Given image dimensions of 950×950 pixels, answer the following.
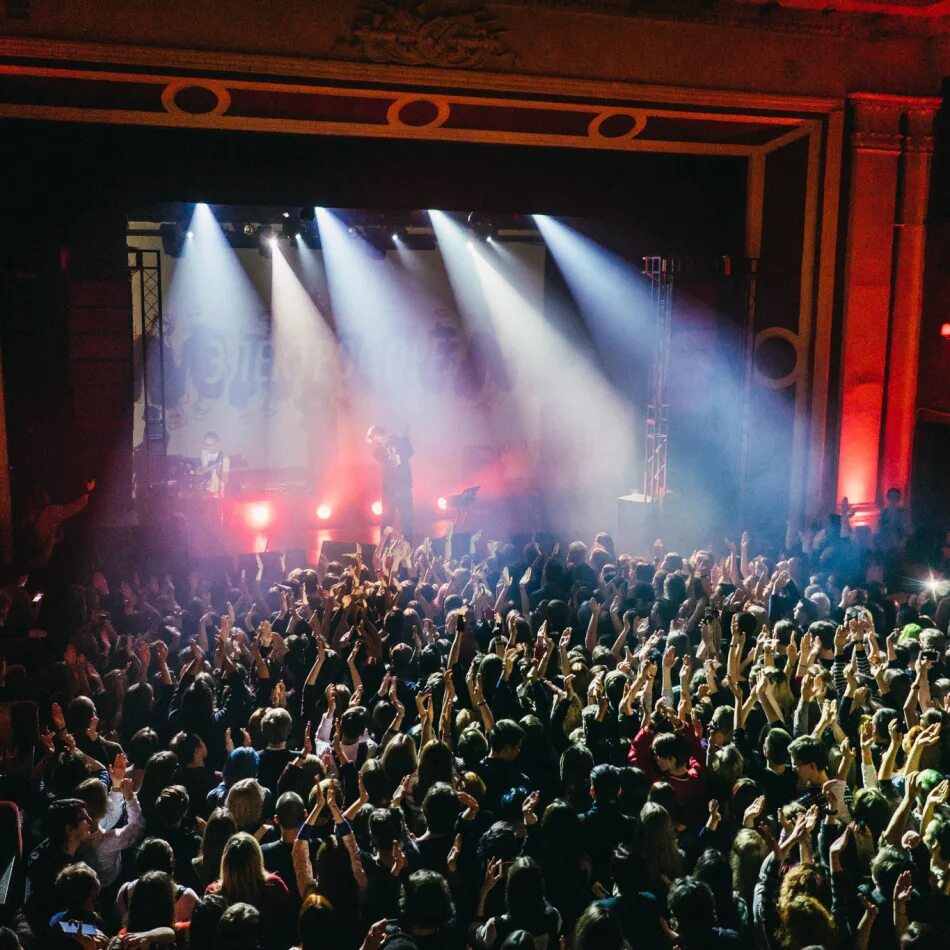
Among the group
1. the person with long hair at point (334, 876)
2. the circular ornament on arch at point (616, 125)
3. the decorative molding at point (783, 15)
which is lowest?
the person with long hair at point (334, 876)

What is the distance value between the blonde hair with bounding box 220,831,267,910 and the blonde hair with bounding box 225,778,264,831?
16.1 inches

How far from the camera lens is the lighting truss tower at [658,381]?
489 inches

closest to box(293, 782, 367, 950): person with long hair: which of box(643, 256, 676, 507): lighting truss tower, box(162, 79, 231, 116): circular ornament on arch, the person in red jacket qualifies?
the person in red jacket

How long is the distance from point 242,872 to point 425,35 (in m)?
7.51

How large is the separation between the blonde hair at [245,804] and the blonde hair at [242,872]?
408 millimetres

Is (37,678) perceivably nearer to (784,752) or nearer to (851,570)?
(784,752)

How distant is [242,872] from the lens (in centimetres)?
360

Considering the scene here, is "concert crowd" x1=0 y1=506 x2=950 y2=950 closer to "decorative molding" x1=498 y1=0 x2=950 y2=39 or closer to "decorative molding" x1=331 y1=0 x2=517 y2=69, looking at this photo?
"decorative molding" x1=331 y1=0 x2=517 y2=69

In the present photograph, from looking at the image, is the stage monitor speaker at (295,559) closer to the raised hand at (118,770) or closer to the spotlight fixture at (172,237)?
the spotlight fixture at (172,237)

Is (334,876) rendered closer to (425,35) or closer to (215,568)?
(215,568)

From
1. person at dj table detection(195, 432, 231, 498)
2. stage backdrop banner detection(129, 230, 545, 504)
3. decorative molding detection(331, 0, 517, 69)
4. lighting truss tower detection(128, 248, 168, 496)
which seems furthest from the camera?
stage backdrop banner detection(129, 230, 545, 504)

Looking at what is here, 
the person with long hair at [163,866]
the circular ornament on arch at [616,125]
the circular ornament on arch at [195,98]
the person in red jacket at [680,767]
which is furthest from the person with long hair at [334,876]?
the circular ornament on arch at [616,125]

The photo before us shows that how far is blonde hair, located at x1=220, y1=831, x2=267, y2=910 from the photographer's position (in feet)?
11.8

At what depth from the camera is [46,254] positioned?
10336 millimetres
